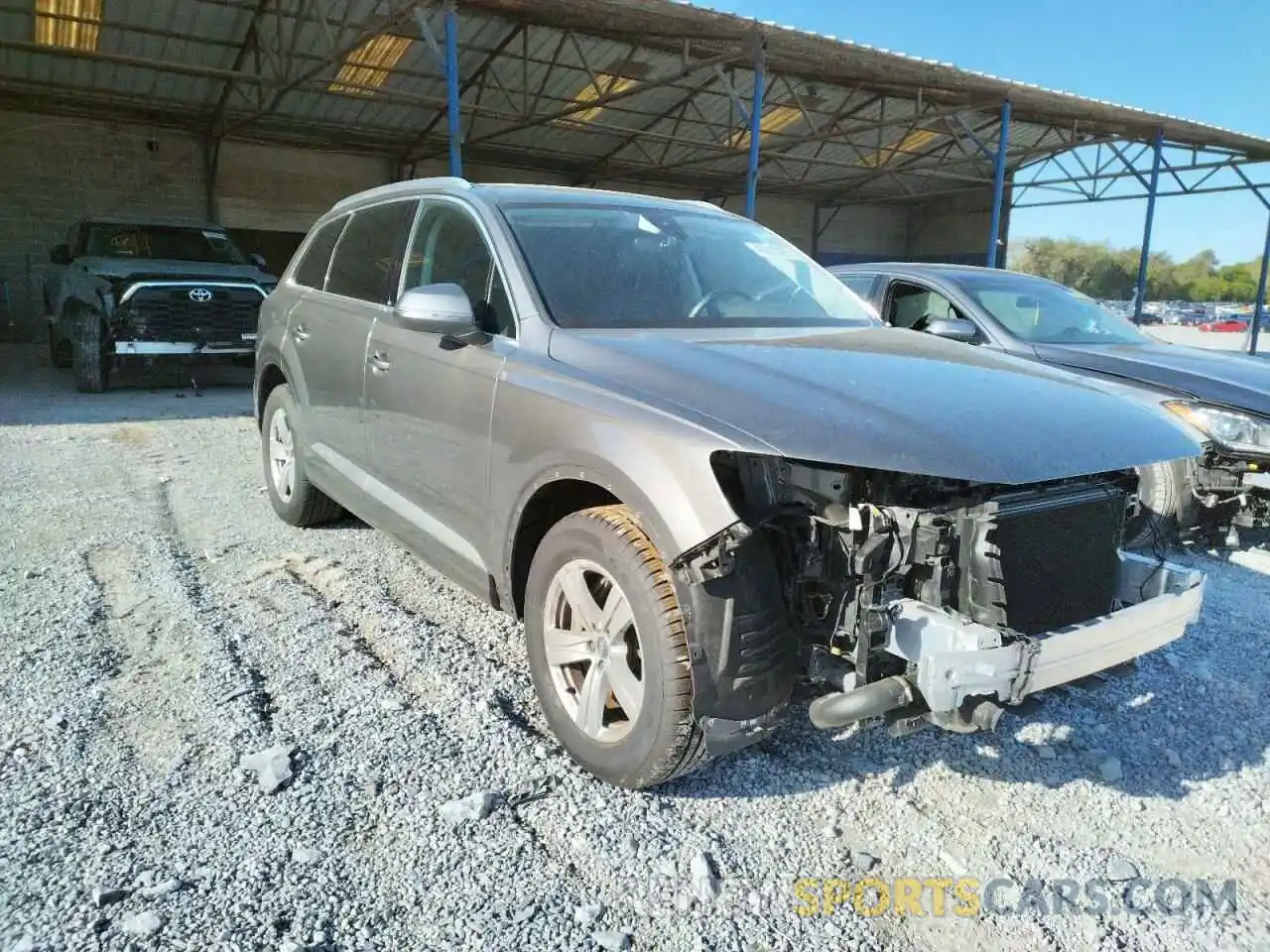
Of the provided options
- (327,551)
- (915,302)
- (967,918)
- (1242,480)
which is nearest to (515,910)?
(967,918)

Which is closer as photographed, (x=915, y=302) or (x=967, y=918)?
(x=967, y=918)

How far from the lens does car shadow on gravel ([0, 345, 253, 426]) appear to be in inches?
337

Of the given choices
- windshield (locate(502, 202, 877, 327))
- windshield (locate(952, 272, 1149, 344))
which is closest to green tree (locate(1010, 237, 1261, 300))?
windshield (locate(952, 272, 1149, 344))

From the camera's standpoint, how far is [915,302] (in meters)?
6.09

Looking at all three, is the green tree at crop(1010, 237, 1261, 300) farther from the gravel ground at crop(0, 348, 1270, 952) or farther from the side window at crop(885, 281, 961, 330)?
the gravel ground at crop(0, 348, 1270, 952)

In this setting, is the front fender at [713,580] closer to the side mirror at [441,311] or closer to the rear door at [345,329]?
the side mirror at [441,311]

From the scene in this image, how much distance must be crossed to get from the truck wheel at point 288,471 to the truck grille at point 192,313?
521 cm

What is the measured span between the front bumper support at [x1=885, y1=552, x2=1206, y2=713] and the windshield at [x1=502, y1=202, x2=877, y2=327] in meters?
1.39

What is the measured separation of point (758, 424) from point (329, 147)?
2026 centimetres

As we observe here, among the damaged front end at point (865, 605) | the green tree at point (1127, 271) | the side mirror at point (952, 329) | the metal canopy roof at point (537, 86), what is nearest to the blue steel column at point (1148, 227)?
the metal canopy roof at point (537, 86)

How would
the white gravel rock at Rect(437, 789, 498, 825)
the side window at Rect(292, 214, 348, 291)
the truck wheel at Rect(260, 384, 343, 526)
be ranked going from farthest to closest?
1. the truck wheel at Rect(260, 384, 343, 526)
2. the side window at Rect(292, 214, 348, 291)
3. the white gravel rock at Rect(437, 789, 498, 825)

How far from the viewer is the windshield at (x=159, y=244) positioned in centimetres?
1046

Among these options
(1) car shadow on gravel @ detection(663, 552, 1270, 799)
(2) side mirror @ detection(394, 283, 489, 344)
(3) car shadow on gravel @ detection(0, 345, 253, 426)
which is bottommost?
(1) car shadow on gravel @ detection(663, 552, 1270, 799)

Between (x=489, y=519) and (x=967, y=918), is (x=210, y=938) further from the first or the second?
(x=967, y=918)
